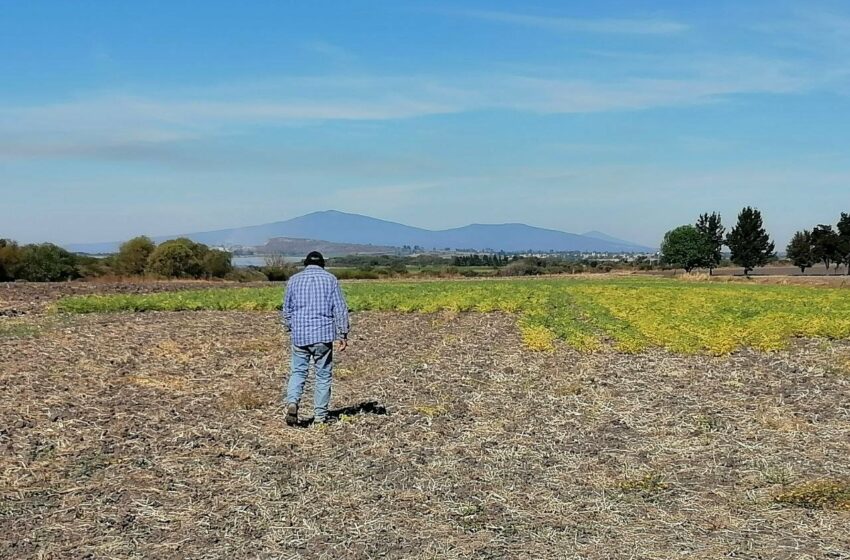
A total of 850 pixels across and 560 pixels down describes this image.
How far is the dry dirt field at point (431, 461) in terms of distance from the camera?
5.98 meters

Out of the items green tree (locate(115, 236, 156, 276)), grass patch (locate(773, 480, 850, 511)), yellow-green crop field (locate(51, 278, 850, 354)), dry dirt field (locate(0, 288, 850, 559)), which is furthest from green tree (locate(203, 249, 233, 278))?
grass patch (locate(773, 480, 850, 511))

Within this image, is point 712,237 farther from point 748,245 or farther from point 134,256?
point 134,256

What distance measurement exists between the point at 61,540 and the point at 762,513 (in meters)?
5.33

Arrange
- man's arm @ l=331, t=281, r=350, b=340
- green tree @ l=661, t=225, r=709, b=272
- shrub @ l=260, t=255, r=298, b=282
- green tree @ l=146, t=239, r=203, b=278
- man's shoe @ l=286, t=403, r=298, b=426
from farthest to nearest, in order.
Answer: green tree @ l=661, t=225, r=709, b=272, shrub @ l=260, t=255, r=298, b=282, green tree @ l=146, t=239, r=203, b=278, man's arm @ l=331, t=281, r=350, b=340, man's shoe @ l=286, t=403, r=298, b=426

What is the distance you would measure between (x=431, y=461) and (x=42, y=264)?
183 feet

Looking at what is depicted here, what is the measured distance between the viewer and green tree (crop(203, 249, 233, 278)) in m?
65.0

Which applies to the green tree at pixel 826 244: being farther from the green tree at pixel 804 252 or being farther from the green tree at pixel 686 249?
the green tree at pixel 686 249

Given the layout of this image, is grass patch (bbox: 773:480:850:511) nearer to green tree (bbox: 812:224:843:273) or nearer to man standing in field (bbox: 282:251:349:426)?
man standing in field (bbox: 282:251:349:426)

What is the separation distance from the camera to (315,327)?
9.88m

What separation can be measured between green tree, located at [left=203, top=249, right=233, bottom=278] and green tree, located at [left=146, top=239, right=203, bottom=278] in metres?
0.82

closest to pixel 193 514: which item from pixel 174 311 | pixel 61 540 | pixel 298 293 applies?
pixel 61 540

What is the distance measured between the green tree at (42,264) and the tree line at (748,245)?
74625mm

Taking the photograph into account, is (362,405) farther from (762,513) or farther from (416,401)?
(762,513)

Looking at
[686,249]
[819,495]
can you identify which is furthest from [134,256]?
[686,249]
